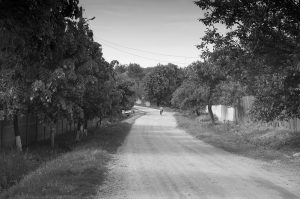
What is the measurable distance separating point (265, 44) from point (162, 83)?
90641 mm

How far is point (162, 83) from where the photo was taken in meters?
108

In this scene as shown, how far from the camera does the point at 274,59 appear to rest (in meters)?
17.2

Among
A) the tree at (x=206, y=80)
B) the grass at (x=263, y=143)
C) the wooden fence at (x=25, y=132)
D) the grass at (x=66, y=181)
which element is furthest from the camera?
the tree at (x=206, y=80)

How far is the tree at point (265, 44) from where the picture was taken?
17.1 metres

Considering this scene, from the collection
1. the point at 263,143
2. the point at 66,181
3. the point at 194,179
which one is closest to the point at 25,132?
the point at 66,181

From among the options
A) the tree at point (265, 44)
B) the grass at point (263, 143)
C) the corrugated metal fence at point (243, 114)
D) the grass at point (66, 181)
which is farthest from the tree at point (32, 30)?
the corrugated metal fence at point (243, 114)

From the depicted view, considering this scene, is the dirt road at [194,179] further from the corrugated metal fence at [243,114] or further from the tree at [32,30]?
the corrugated metal fence at [243,114]

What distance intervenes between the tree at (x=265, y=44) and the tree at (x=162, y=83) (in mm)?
87374

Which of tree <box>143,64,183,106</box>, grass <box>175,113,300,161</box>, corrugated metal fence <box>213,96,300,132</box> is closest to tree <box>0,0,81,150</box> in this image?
grass <box>175,113,300,161</box>

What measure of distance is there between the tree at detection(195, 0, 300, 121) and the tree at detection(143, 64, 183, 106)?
87.4m

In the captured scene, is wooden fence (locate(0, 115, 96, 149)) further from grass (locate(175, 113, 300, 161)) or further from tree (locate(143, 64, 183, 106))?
tree (locate(143, 64, 183, 106))

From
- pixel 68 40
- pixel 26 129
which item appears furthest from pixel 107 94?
pixel 68 40

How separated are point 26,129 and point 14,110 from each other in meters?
6.11

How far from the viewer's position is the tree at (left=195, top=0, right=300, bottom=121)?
1711 cm
